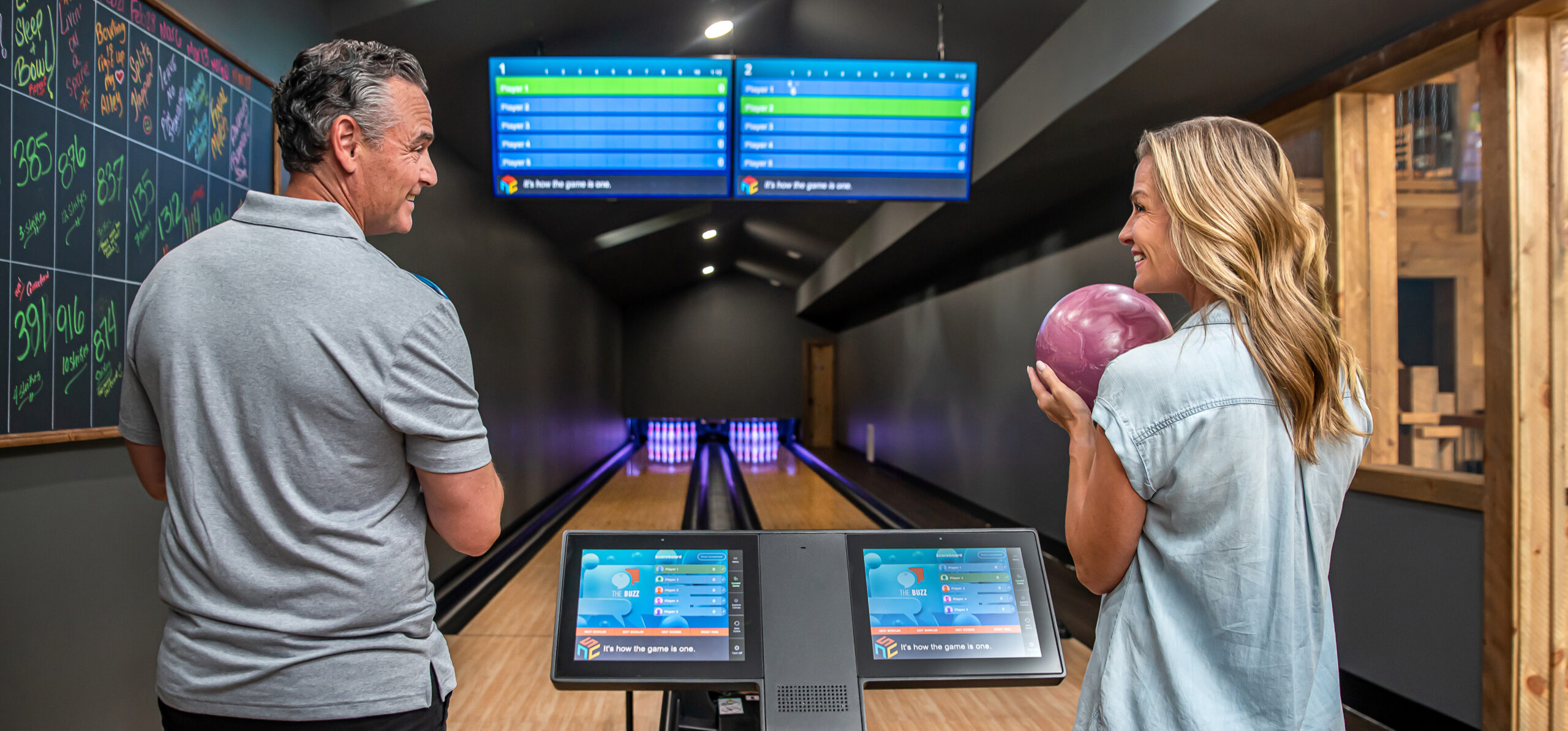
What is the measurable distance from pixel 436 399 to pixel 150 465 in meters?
0.38

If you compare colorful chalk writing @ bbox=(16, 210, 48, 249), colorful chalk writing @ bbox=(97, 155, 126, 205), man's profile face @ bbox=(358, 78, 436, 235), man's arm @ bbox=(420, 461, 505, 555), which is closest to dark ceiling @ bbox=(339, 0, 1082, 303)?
colorful chalk writing @ bbox=(97, 155, 126, 205)

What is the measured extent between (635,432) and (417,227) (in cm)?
916

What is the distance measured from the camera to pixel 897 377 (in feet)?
29.3

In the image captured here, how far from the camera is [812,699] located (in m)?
1.15

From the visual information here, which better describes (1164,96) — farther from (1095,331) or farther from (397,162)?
(397,162)

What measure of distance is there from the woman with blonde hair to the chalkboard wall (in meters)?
1.84

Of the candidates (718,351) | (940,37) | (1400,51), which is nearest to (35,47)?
(940,37)

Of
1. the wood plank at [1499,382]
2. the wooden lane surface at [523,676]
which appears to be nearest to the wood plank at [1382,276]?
the wood plank at [1499,382]

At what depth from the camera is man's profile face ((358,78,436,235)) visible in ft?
2.67

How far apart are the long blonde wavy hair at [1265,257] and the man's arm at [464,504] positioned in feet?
2.43

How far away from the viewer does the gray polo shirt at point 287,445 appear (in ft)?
2.33

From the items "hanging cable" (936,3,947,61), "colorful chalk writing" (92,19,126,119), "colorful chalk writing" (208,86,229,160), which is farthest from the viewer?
"hanging cable" (936,3,947,61)

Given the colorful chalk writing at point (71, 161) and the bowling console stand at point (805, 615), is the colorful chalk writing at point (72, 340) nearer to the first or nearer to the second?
the colorful chalk writing at point (71, 161)

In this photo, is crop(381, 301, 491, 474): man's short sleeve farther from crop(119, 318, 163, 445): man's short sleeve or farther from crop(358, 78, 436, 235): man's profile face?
crop(119, 318, 163, 445): man's short sleeve
